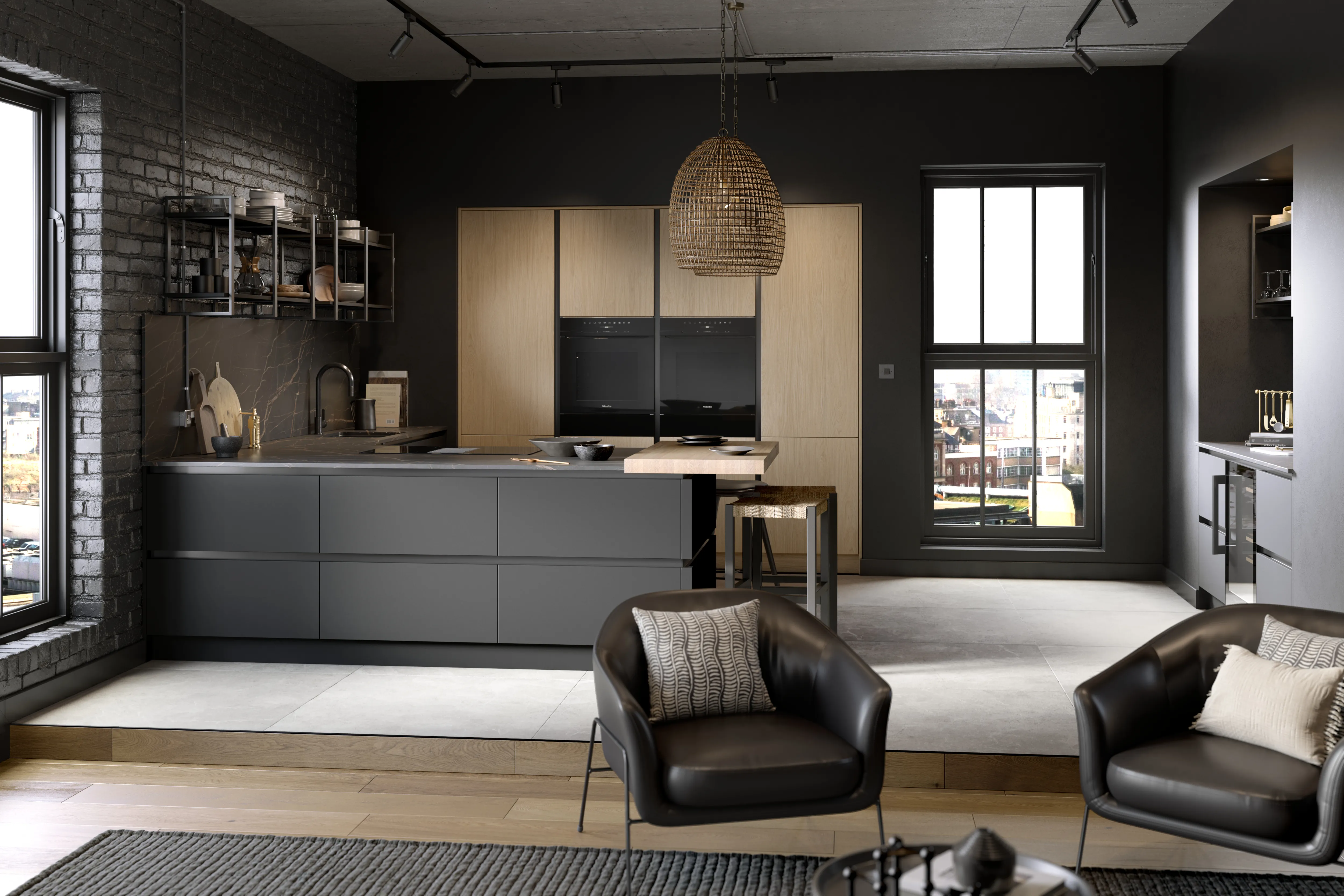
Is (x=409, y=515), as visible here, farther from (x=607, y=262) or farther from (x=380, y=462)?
(x=607, y=262)

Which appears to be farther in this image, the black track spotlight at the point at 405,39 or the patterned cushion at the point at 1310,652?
the black track spotlight at the point at 405,39

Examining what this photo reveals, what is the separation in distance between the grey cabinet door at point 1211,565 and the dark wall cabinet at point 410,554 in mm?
2641

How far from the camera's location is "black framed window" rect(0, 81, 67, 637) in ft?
14.5

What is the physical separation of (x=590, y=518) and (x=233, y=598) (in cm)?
156

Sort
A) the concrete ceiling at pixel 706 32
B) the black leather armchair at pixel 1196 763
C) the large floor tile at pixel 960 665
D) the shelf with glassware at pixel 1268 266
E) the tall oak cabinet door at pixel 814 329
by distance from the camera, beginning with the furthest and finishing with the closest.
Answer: the tall oak cabinet door at pixel 814 329, the shelf with glassware at pixel 1268 266, the concrete ceiling at pixel 706 32, the large floor tile at pixel 960 665, the black leather armchair at pixel 1196 763

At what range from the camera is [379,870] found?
3.30m

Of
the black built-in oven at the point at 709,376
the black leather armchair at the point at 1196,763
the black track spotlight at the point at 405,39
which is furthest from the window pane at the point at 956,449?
the black leather armchair at the point at 1196,763

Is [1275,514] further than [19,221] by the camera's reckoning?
Yes

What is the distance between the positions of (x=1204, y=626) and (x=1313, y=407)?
1836 mm

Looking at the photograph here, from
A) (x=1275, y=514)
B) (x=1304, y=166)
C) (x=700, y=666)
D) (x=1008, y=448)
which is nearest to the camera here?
(x=700, y=666)

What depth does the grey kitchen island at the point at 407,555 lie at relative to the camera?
4875 millimetres

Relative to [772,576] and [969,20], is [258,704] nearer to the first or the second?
[772,576]

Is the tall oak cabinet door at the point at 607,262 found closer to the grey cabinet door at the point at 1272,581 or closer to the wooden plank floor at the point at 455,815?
the grey cabinet door at the point at 1272,581

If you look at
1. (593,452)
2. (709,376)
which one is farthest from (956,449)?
(593,452)
